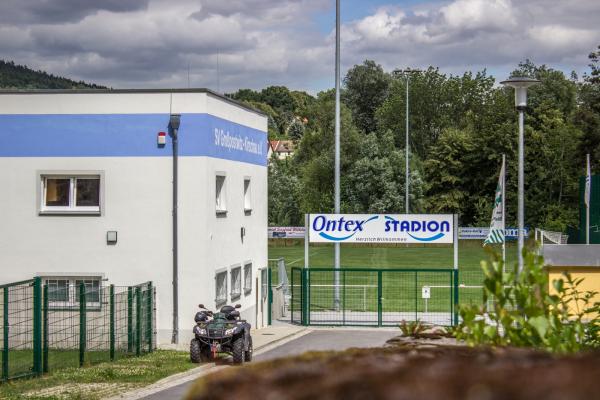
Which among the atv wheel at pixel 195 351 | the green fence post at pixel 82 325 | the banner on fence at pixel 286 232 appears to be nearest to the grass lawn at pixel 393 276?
the banner on fence at pixel 286 232

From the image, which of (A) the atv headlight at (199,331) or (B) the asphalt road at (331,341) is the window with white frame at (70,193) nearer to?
(A) the atv headlight at (199,331)

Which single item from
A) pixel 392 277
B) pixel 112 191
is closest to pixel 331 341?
pixel 112 191

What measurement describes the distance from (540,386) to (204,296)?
24.8 m

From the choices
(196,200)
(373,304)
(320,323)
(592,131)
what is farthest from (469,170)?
(196,200)

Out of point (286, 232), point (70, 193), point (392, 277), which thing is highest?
point (70, 193)

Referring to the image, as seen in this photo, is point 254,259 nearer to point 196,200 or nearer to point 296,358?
point 196,200

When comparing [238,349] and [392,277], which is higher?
[238,349]

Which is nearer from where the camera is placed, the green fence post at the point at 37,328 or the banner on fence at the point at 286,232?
the green fence post at the point at 37,328

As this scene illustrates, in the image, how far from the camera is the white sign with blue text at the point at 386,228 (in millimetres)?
35031

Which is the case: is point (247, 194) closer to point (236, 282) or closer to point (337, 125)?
point (236, 282)

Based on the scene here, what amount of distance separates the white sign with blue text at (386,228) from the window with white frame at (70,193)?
34.0 ft

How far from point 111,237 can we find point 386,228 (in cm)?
1140

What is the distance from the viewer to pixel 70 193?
27.6 meters

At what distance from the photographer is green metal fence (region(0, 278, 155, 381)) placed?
19656mm
